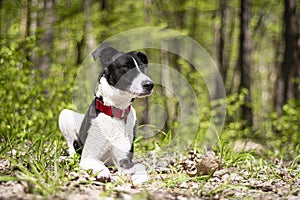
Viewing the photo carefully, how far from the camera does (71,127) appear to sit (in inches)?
153

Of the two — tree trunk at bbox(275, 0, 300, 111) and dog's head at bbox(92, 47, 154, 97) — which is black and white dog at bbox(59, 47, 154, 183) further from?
tree trunk at bbox(275, 0, 300, 111)

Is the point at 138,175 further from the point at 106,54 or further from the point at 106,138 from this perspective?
the point at 106,54

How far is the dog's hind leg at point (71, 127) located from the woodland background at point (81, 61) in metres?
0.14

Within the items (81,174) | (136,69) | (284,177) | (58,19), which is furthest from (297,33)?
(81,174)

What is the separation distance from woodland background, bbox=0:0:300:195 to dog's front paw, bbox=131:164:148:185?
883 millimetres

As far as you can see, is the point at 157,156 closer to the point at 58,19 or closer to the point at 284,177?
the point at 284,177

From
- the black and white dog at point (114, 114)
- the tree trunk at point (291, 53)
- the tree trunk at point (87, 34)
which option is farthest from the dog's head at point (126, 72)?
the tree trunk at point (291, 53)

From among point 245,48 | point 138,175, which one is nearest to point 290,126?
point 245,48

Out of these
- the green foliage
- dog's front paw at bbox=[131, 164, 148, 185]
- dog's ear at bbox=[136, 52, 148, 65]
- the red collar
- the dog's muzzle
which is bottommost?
the green foliage

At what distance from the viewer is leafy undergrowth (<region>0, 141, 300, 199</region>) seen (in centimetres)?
250

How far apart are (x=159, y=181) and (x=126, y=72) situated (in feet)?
3.32

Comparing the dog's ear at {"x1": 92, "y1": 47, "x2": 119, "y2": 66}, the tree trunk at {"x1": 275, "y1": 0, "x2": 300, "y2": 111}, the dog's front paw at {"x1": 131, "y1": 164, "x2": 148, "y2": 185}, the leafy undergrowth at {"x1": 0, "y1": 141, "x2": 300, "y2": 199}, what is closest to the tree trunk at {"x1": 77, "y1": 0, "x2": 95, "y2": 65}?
the tree trunk at {"x1": 275, "y1": 0, "x2": 300, "y2": 111}

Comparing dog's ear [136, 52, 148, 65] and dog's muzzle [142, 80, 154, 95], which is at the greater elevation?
dog's ear [136, 52, 148, 65]

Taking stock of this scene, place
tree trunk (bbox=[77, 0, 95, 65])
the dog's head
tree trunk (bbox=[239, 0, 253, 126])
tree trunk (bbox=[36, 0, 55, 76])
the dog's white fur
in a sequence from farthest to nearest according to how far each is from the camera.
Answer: tree trunk (bbox=[77, 0, 95, 65]), tree trunk (bbox=[239, 0, 253, 126]), tree trunk (bbox=[36, 0, 55, 76]), the dog's white fur, the dog's head
